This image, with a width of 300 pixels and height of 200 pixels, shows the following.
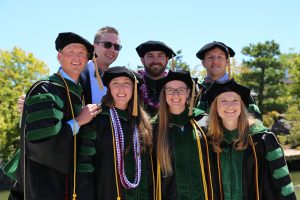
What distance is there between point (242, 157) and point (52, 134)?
1.96 metres

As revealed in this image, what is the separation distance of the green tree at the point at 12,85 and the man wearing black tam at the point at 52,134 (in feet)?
61.3

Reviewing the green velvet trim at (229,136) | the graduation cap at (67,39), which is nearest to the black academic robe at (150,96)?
the green velvet trim at (229,136)

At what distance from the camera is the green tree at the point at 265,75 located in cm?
2741

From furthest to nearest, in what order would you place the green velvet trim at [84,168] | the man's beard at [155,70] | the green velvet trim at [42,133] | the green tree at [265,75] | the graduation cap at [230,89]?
1. the green tree at [265,75]
2. the man's beard at [155,70]
3. the graduation cap at [230,89]
4. the green velvet trim at [84,168]
5. the green velvet trim at [42,133]

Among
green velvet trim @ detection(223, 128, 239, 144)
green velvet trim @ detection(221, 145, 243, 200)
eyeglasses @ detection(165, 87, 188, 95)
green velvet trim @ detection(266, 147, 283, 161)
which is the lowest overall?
green velvet trim @ detection(221, 145, 243, 200)

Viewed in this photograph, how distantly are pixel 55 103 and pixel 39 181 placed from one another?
0.75 meters

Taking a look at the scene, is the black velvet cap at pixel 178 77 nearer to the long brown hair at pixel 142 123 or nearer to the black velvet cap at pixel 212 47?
the long brown hair at pixel 142 123

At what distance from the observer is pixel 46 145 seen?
11.5 feet

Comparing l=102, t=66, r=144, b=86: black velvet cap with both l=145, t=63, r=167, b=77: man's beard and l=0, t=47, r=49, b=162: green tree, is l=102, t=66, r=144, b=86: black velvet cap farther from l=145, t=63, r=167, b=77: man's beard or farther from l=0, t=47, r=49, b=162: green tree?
l=0, t=47, r=49, b=162: green tree

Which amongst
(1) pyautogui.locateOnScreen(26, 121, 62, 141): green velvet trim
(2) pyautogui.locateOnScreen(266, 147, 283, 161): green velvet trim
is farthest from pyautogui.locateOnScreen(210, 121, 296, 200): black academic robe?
(1) pyautogui.locateOnScreen(26, 121, 62, 141): green velvet trim

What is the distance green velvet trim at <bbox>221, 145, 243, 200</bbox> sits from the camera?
395 cm

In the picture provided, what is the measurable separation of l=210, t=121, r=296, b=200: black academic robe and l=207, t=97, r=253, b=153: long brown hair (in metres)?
0.06

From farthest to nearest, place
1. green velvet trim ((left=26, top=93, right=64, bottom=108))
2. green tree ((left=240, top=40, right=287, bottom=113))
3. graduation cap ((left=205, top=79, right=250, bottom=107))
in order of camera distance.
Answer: green tree ((left=240, top=40, right=287, bottom=113))
graduation cap ((left=205, top=79, right=250, bottom=107))
green velvet trim ((left=26, top=93, right=64, bottom=108))

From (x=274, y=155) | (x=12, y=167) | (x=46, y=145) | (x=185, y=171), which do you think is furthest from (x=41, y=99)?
(x=274, y=155)
